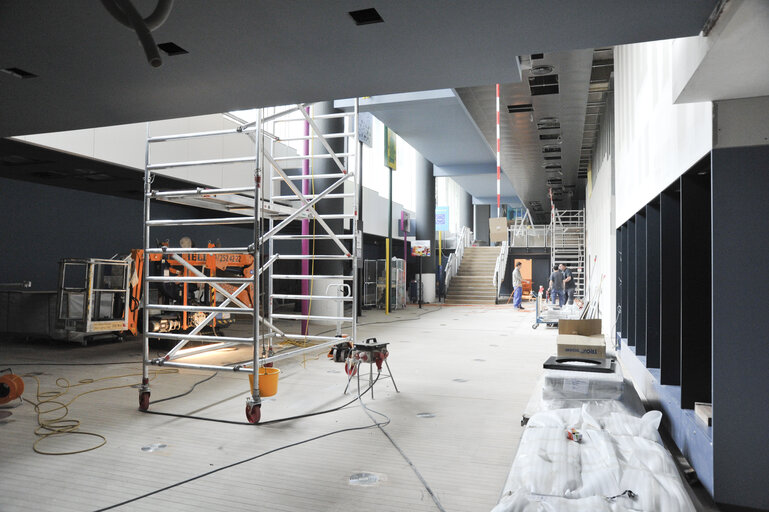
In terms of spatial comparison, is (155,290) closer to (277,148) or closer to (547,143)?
(277,148)

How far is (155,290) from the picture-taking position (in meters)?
9.41

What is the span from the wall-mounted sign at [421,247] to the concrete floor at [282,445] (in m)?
12.9

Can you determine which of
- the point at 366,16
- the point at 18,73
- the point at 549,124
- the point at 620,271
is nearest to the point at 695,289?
the point at 366,16

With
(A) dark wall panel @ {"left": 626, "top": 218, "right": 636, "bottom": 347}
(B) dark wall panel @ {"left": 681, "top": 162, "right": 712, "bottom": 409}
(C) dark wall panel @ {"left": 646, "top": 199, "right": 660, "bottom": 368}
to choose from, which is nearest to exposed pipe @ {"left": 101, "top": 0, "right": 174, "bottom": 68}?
(B) dark wall panel @ {"left": 681, "top": 162, "right": 712, "bottom": 409}

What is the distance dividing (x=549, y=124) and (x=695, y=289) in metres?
5.72

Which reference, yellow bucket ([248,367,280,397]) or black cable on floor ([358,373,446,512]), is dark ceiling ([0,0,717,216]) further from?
black cable on floor ([358,373,446,512])

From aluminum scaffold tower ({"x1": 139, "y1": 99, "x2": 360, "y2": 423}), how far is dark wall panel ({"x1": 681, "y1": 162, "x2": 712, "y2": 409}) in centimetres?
→ 332

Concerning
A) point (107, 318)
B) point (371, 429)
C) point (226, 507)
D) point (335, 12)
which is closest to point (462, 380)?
point (371, 429)

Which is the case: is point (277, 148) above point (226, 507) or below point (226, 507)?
above

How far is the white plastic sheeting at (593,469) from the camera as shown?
7.70 ft

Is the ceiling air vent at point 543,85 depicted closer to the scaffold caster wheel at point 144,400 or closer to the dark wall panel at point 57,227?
the scaffold caster wheel at point 144,400

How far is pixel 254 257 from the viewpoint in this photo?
14.6 ft

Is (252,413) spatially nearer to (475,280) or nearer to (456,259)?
(475,280)

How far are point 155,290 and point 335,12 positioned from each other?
8.18 m
